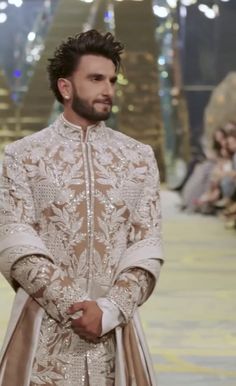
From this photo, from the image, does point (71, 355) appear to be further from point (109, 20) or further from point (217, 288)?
point (109, 20)

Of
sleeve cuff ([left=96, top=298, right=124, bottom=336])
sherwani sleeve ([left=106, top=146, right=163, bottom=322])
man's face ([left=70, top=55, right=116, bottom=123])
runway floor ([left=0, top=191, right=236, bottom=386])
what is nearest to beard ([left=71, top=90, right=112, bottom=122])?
man's face ([left=70, top=55, right=116, bottom=123])

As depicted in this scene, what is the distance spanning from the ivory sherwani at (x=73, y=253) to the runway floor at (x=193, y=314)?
176 cm

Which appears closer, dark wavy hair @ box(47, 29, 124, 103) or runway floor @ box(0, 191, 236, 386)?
dark wavy hair @ box(47, 29, 124, 103)

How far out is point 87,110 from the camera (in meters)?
2.93

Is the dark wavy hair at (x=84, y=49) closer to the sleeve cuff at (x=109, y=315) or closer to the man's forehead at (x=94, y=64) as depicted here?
the man's forehead at (x=94, y=64)

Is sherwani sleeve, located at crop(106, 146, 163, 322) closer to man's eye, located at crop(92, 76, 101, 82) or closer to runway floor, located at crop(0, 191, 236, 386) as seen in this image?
man's eye, located at crop(92, 76, 101, 82)

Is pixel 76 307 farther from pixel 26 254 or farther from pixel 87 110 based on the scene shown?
pixel 87 110

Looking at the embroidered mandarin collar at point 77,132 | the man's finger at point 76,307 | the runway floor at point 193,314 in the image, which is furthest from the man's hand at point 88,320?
the runway floor at point 193,314

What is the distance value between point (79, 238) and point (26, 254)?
15cm

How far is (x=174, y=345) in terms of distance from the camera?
5.36 m

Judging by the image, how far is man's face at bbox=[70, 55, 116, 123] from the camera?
2.92 m

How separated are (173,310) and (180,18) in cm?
1270

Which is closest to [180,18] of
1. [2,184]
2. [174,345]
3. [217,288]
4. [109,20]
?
[109,20]

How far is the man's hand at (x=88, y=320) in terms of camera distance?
2713mm
